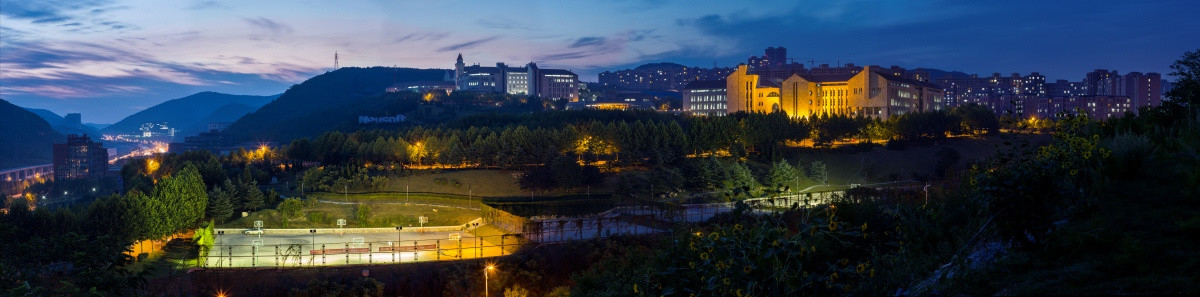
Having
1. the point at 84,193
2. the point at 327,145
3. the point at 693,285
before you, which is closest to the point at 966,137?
the point at 327,145

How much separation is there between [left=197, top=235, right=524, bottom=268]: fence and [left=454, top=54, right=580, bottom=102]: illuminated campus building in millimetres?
110508

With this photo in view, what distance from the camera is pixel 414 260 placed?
31.3 metres

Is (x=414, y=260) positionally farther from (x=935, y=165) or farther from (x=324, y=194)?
(x=935, y=165)

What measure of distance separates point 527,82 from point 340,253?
118 m

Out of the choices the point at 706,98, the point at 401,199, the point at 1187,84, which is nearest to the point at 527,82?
the point at 706,98

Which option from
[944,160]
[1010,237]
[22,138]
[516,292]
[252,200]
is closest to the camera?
[1010,237]

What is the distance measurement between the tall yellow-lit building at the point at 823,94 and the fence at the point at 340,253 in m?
61.8

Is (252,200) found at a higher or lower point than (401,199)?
higher

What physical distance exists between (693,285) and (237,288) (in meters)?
25.3

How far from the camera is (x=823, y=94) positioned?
95438 mm

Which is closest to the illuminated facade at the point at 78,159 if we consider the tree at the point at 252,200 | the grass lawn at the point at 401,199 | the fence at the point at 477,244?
the tree at the point at 252,200

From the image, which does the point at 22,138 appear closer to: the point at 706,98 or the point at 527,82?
the point at 527,82

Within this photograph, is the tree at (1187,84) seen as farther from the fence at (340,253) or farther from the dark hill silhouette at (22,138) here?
the dark hill silhouette at (22,138)

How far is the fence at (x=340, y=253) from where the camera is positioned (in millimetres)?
30719
